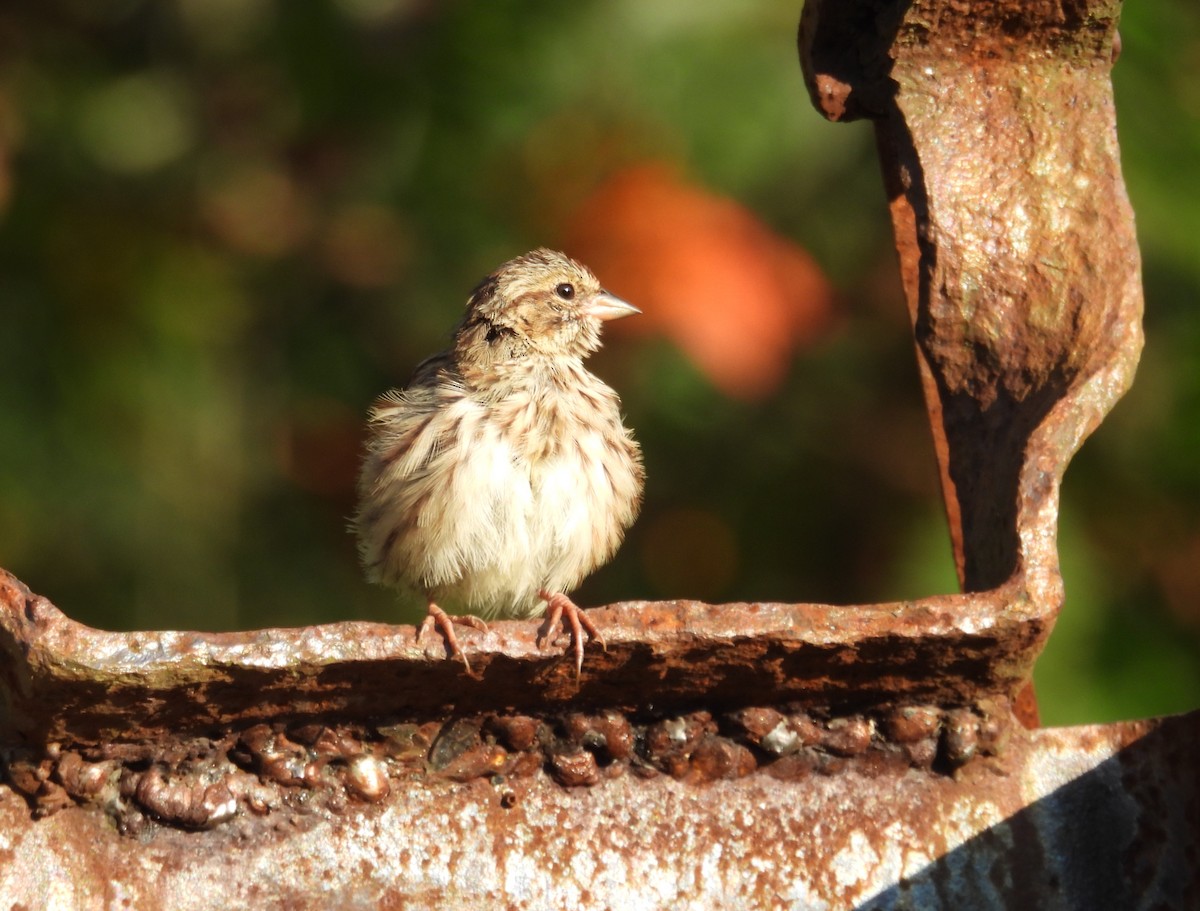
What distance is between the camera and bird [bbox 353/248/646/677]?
4.35m

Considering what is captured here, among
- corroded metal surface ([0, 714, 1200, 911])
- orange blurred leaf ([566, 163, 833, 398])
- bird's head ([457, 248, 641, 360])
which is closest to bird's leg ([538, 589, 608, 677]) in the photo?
corroded metal surface ([0, 714, 1200, 911])

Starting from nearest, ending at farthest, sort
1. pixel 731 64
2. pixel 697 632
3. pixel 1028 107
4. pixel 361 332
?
pixel 697 632, pixel 1028 107, pixel 731 64, pixel 361 332

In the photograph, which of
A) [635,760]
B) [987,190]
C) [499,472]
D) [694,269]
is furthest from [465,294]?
[635,760]

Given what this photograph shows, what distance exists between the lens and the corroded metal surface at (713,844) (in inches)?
100

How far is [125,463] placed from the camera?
19.3 feet

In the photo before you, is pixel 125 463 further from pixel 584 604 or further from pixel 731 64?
pixel 731 64

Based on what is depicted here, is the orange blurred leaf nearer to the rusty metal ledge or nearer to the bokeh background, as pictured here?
the bokeh background

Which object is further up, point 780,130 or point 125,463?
point 780,130

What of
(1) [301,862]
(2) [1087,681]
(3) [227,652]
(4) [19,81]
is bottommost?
(1) [301,862]

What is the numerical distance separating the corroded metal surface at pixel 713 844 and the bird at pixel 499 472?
1.45m

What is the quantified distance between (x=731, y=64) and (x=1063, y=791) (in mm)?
3158

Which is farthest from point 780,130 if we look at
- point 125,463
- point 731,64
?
point 125,463

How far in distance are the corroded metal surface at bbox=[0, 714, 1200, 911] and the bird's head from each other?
2184 millimetres

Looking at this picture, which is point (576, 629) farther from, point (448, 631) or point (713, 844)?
point (713, 844)
